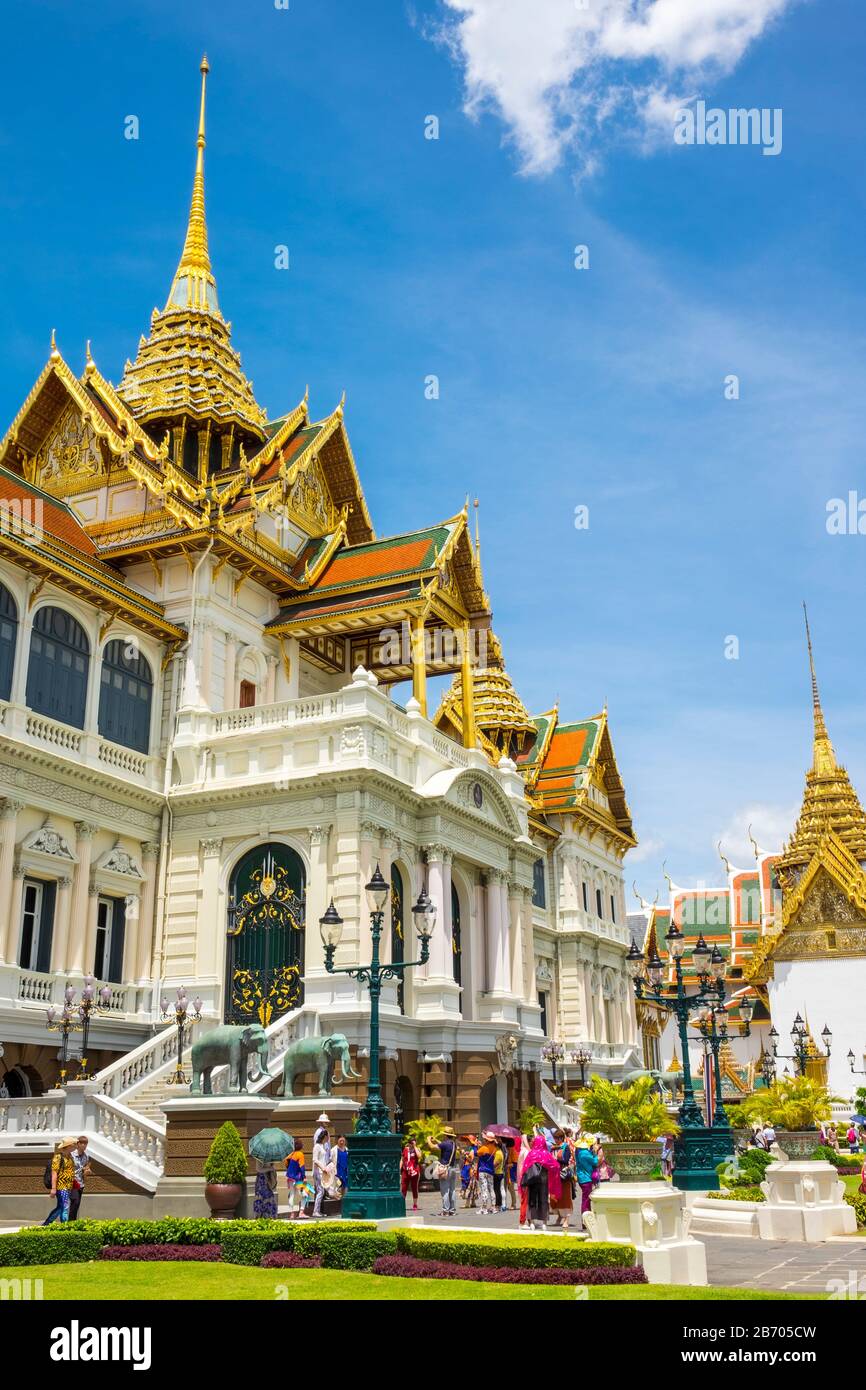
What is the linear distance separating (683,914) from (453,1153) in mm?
61087

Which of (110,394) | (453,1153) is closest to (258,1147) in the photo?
(453,1153)

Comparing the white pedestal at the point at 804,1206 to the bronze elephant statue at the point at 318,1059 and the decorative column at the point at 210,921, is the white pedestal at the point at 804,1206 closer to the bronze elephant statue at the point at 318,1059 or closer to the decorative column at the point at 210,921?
the bronze elephant statue at the point at 318,1059

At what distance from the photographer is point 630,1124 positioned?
48.0ft

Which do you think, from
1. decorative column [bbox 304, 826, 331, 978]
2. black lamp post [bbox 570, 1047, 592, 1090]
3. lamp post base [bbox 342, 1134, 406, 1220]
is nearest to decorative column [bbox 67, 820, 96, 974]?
decorative column [bbox 304, 826, 331, 978]

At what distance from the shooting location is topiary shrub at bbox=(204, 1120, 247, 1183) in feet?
54.5

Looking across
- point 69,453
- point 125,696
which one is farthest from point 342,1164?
point 69,453

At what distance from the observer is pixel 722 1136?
25.9 m

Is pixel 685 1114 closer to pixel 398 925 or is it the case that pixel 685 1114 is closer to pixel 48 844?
pixel 398 925

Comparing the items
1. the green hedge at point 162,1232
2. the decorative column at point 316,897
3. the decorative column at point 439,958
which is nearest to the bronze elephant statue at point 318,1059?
the decorative column at point 316,897

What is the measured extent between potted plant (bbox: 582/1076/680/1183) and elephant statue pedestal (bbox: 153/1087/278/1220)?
17.8 ft

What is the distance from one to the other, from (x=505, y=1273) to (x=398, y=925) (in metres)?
16.3

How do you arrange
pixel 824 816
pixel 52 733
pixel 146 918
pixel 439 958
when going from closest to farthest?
1. pixel 52 733
2. pixel 146 918
3. pixel 439 958
4. pixel 824 816

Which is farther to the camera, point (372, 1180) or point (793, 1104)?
point (793, 1104)
